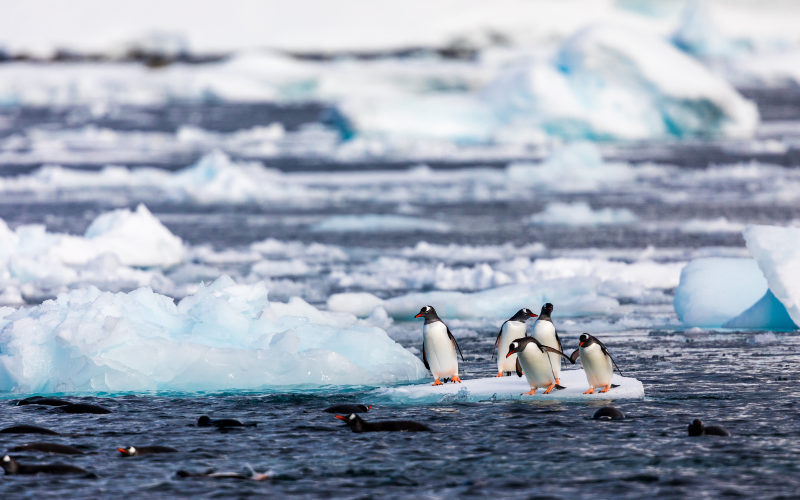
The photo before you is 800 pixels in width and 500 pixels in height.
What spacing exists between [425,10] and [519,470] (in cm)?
11877

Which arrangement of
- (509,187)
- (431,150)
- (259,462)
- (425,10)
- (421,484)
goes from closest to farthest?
(421,484), (259,462), (509,187), (431,150), (425,10)

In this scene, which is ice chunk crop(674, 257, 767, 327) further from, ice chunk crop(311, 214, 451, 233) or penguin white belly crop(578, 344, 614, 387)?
ice chunk crop(311, 214, 451, 233)

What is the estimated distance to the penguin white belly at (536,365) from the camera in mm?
8500

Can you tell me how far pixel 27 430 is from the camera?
7.61 m

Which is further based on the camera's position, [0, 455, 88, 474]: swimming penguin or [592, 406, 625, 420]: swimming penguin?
[592, 406, 625, 420]: swimming penguin

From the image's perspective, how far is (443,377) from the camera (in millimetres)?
9375

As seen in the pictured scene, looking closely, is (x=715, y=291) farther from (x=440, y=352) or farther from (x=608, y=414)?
(x=608, y=414)

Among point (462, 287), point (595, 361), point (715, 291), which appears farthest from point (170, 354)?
point (715, 291)

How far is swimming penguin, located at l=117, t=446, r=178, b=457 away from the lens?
702 cm

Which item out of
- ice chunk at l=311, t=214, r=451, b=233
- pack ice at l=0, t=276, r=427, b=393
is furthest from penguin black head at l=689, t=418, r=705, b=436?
ice chunk at l=311, t=214, r=451, b=233

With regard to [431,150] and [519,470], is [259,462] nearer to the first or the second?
[519,470]

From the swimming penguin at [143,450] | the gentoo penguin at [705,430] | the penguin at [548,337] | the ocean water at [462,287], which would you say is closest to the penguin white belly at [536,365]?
the ocean water at [462,287]

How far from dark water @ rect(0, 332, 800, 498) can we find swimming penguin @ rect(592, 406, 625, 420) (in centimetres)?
9

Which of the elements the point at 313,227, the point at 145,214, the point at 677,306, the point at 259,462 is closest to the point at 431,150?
the point at 313,227
